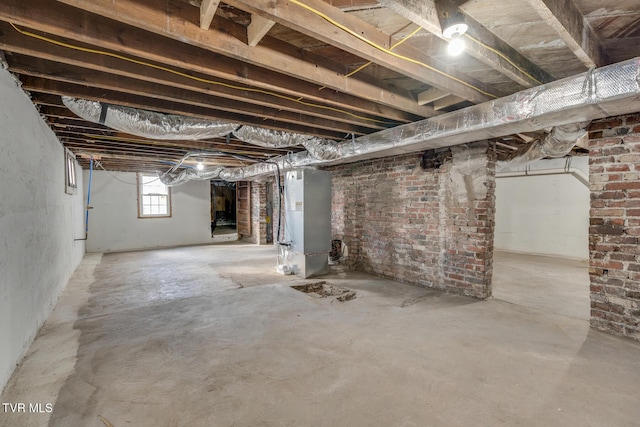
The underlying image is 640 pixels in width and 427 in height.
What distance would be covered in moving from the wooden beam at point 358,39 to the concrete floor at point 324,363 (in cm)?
194

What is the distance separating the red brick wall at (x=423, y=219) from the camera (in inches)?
129

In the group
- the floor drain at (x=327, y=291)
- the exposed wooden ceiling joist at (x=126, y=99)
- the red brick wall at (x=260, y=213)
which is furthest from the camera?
the red brick wall at (x=260, y=213)

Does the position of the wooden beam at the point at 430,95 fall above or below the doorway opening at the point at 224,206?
above

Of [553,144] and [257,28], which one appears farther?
[553,144]

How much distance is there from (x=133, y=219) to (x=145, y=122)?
5479 mm

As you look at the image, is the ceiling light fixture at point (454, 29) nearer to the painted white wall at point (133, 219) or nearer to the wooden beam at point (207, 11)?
the wooden beam at point (207, 11)

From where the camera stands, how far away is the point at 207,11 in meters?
1.38

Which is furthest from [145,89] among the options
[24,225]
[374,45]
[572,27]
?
[572,27]

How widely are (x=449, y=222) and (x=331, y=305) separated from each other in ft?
5.59

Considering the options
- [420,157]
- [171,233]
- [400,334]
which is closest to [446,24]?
[400,334]

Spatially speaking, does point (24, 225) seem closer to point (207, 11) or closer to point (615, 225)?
point (207, 11)

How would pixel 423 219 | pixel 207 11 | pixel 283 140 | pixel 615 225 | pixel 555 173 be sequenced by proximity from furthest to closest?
pixel 555 173 → pixel 423 219 → pixel 283 140 → pixel 615 225 → pixel 207 11

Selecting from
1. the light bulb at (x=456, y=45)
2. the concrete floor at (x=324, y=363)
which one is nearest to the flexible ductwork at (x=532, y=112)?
the light bulb at (x=456, y=45)

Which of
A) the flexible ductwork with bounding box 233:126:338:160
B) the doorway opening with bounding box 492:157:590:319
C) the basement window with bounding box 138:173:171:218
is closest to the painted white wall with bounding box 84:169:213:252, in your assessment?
the basement window with bounding box 138:173:171:218
